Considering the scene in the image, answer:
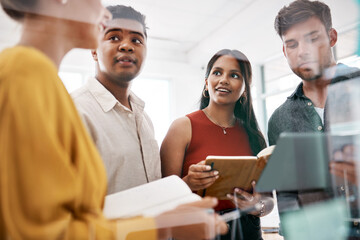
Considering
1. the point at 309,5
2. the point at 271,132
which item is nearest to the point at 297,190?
the point at 271,132

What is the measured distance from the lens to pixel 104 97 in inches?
27.5

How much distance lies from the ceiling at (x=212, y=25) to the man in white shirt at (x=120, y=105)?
0.05m

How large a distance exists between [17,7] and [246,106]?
0.71m

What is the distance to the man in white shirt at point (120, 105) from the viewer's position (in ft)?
2.13

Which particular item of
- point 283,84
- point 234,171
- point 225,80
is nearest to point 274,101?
point 283,84

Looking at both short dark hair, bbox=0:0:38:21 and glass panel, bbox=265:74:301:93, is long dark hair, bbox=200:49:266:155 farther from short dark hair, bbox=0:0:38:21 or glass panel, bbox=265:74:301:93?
short dark hair, bbox=0:0:38:21

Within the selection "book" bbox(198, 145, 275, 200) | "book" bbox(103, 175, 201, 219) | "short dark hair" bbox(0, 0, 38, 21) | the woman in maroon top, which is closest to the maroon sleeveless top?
the woman in maroon top

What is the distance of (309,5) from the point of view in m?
0.87

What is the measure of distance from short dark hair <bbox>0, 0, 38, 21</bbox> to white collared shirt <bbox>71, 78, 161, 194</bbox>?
0.19 meters

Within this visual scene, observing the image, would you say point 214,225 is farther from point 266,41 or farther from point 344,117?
point 266,41

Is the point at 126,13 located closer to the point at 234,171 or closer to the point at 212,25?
the point at 212,25

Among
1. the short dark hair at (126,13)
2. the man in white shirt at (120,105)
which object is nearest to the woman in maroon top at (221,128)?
the man in white shirt at (120,105)

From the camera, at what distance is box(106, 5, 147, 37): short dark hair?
666mm

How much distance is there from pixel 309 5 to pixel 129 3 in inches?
22.9
